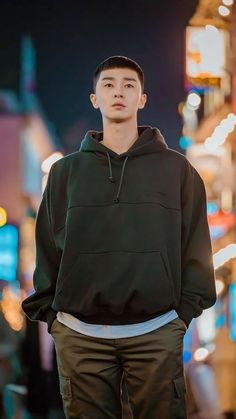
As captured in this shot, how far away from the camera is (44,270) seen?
230cm

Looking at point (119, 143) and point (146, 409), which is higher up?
point (119, 143)

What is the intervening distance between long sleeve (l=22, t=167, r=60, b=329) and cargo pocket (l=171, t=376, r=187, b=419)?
0.44 metres

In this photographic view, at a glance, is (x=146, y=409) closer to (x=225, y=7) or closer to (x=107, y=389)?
(x=107, y=389)

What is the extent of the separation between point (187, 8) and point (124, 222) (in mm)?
2466

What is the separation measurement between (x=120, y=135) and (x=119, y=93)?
139mm

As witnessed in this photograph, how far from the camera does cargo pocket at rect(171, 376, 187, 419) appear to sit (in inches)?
84.0

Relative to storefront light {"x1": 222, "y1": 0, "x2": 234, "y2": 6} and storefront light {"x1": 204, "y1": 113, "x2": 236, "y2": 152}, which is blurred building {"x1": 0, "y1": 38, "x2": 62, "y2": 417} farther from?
storefront light {"x1": 204, "y1": 113, "x2": 236, "y2": 152}

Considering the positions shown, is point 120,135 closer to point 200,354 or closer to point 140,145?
point 140,145

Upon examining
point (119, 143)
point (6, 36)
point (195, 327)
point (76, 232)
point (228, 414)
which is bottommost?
point (228, 414)

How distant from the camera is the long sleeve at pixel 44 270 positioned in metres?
2.27

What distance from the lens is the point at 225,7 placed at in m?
4.94

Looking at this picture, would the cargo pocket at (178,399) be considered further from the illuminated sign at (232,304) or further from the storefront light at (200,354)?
the illuminated sign at (232,304)

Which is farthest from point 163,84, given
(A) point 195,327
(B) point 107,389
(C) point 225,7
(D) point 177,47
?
(B) point 107,389

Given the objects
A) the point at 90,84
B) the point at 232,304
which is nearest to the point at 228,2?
the point at 90,84
